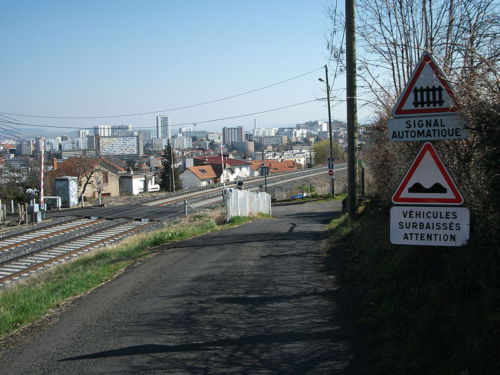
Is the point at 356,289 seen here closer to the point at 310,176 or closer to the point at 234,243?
the point at 234,243

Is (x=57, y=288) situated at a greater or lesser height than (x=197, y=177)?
lesser

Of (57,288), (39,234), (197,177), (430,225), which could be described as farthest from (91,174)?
(430,225)

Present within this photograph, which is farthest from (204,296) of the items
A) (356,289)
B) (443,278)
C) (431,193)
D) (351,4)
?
(351,4)

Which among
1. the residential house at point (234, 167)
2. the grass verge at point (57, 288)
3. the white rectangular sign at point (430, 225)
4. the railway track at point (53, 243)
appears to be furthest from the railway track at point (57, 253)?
the residential house at point (234, 167)

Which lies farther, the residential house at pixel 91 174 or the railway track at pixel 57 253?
the residential house at pixel 91 174

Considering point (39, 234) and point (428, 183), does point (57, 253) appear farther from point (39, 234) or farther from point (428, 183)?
point (428, 183)

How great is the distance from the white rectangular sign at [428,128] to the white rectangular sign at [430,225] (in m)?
0.68

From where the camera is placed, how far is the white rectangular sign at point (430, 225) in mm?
4438

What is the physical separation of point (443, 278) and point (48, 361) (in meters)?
4.30

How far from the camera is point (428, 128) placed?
470 centimetres

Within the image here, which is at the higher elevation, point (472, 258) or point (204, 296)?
point (472, 258)

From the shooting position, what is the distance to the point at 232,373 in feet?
15.5

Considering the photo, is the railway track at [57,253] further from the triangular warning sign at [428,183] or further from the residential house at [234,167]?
the residential house at [234,167]

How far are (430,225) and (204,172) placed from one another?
81405 mm
